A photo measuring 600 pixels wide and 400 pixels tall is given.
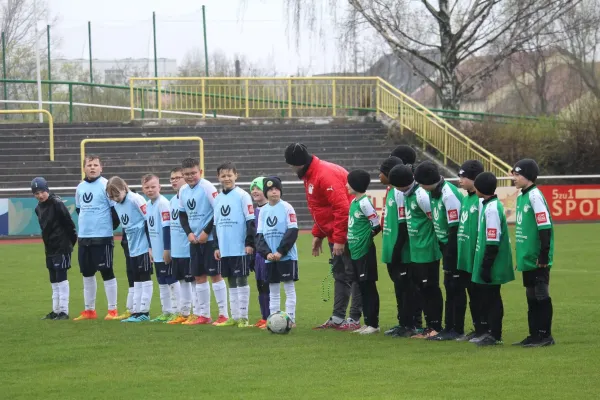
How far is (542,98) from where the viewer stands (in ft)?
169

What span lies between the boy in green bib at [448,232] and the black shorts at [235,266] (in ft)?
8.33

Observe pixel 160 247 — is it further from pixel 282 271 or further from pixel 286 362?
pixel 286 362

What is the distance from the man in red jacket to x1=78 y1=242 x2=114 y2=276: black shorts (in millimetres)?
3008

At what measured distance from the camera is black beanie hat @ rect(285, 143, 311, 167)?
11484 mm

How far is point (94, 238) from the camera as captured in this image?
13086mm

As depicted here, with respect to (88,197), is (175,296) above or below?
below

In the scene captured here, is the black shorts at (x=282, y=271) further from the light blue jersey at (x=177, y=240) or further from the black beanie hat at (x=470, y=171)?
the black beanie hat at (x=470, y=171)

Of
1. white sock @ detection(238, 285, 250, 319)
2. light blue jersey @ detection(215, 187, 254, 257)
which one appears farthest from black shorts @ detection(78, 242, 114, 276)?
white sock @ detection(238, 285, 250, 319)

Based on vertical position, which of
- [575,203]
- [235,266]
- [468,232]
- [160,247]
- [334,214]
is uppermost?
[334,214]

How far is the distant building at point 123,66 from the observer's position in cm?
4100

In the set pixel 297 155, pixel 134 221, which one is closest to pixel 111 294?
pixel 134 221

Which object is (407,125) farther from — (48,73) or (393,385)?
(393,385)

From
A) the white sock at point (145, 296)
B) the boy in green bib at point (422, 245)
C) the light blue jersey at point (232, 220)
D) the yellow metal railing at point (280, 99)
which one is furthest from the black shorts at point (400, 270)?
the yellow metal railing at point (280, 99)

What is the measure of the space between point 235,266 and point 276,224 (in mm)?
725
